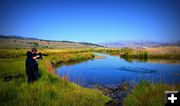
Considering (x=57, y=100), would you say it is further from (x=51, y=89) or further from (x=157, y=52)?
(x=157, y=52)

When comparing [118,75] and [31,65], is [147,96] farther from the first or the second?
[118,75]

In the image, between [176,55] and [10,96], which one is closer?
[10,96]

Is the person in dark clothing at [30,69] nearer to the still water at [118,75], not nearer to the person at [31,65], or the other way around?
the person at [31,65]

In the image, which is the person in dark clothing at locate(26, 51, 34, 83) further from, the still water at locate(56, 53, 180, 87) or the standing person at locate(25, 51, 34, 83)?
the still water at locate(56, 53, 180, 87)

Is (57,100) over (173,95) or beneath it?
beneath

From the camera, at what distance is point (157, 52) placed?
3762 cm

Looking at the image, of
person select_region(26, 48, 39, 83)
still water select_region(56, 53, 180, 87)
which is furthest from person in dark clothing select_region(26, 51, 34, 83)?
still water select_region(56, 53, 180, 87)

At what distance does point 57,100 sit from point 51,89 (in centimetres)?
113

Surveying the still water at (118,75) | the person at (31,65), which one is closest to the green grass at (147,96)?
the still water at (118,75)

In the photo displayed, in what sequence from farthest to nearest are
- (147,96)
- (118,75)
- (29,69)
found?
(118,75) → (29,69) → (147,96)

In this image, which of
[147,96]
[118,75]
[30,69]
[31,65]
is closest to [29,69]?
[30,69]

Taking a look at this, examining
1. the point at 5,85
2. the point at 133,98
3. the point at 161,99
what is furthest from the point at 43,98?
the point at 161,99

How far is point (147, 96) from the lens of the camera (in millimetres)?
7707

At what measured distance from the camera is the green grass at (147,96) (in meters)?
7.09
